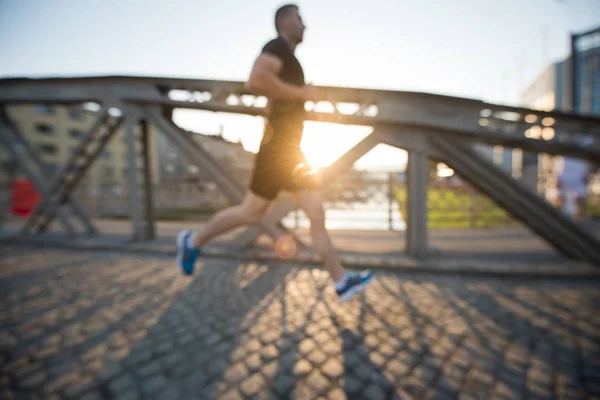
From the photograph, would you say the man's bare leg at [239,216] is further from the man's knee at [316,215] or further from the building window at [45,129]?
the building window at [45,129]

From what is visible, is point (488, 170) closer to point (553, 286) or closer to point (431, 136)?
point (431, 136)

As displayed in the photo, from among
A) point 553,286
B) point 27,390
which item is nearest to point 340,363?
point 27,390

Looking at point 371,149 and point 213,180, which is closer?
point 371,149

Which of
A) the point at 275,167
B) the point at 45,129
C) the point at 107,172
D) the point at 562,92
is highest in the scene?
the point at 562,92

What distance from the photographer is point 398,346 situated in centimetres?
156

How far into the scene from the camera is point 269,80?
1905 millimetres

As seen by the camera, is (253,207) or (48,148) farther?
(48,148)

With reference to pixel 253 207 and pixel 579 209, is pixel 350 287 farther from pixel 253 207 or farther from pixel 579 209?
pixel 579 209

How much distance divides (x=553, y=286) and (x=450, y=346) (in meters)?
1.85

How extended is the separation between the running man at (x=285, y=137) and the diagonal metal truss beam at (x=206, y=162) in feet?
3.77

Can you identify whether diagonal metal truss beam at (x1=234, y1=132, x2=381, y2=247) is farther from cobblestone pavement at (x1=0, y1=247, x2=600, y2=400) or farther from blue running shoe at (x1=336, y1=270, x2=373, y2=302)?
blue running shoe at (x1=336, y1=270, x2=373, y2=302)

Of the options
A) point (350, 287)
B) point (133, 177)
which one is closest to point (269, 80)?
point (350, 287)

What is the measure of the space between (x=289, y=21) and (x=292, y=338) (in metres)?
2.33

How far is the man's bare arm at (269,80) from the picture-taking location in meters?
1.89
